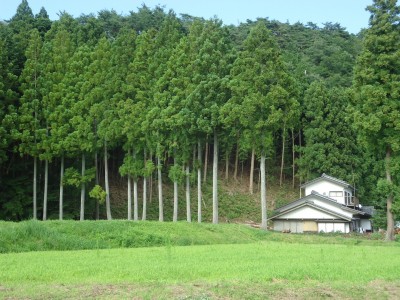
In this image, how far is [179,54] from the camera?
30.5 metres

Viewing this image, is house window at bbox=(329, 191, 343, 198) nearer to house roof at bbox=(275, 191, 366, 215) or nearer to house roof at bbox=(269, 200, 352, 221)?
house roof at bbox=(275, 191, 366, 215)

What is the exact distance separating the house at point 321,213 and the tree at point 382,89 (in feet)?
35.1

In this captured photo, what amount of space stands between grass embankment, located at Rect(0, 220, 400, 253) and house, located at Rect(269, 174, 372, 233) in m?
10.4

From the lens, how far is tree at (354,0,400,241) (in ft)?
72.9

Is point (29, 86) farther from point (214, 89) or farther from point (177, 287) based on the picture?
point (177, 287)

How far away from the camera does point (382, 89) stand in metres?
22.5

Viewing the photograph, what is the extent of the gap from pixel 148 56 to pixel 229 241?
15.6 m

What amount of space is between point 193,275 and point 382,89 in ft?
52.5

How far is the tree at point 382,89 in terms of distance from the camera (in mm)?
22219

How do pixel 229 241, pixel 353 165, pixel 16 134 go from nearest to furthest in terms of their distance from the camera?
pixel 229 241, pixel 16 134, pixel 353 165

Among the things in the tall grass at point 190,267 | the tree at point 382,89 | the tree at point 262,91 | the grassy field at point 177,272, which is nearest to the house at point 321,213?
the tree at point 262,91

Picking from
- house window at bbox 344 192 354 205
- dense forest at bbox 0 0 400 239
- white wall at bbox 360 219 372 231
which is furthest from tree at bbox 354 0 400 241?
white wall at bbox 360 219 372 231

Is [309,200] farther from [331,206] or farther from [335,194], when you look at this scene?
[335,194]

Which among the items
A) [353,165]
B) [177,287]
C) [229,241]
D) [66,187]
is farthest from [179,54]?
[177,287]
